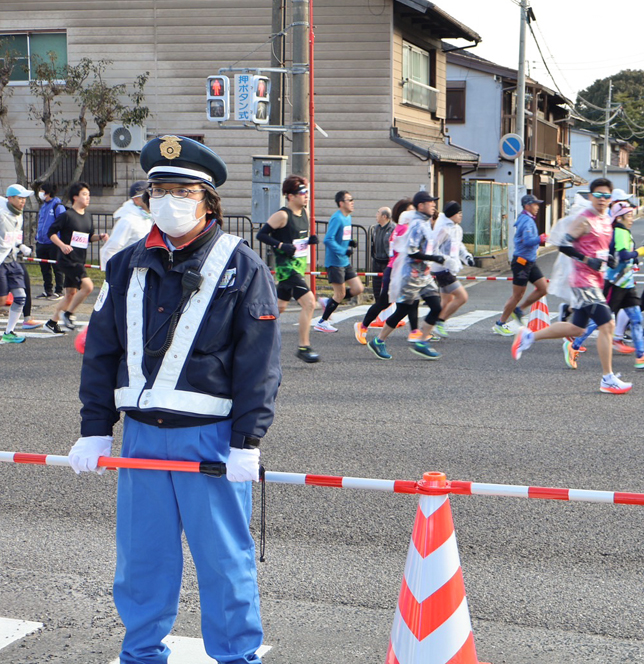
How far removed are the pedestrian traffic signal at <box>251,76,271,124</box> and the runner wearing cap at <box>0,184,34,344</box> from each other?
4.48 metres

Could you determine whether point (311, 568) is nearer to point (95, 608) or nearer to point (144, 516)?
point (95, 608)

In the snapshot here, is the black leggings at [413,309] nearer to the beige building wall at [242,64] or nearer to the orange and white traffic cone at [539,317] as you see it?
the orange and white traffic cone at [539,317]

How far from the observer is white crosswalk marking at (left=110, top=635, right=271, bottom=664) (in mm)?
3447

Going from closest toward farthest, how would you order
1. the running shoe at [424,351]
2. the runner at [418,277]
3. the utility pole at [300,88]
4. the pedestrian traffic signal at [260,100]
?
the runner at [418,277] → the running shoe at [424,351] → the pedestrian traffic signal at [260,100] → the utility pole at [300,88]

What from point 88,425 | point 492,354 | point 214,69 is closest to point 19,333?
point 492,354

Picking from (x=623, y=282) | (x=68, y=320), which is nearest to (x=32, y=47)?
(x=68, y=320)

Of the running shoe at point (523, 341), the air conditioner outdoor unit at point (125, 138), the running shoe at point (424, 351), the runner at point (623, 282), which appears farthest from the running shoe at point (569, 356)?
the air conditioner outdoor unit at point (125, 138)

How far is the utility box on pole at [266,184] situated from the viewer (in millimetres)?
15602

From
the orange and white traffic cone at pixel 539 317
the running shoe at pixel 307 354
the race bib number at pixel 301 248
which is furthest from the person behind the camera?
the orange and white traffic cone at pixel 539 317

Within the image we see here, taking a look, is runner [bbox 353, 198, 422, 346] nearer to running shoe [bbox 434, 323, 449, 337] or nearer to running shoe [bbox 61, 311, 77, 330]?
running shoe [bbox 434, 323, 449, 337]

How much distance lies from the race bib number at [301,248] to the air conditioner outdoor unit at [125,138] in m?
13.2

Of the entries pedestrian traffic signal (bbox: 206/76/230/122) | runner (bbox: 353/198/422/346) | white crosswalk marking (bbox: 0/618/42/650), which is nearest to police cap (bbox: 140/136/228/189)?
white crosswalk marking (bbox: 0/618/42/650)

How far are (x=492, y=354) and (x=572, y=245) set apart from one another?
8.17 feet

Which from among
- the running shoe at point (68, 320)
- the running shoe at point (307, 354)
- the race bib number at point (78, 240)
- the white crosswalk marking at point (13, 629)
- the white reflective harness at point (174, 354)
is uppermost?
the race bib number at point (78, 240)
